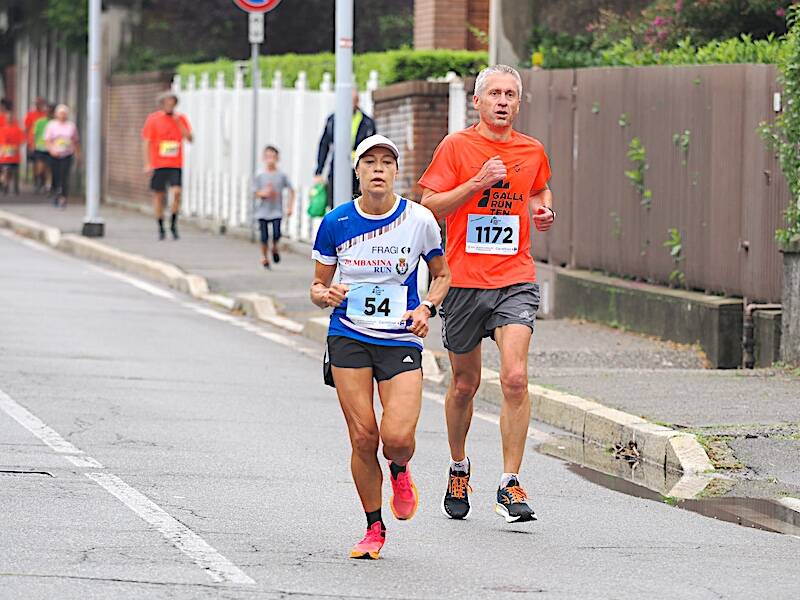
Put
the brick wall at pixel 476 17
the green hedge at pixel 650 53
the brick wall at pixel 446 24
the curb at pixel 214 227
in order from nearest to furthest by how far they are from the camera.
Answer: the green hedge at pixel 650 53 < the curb at pixel 214 227 < the brick wall at pixel 446 24 < the brick wall at pixel 476 17

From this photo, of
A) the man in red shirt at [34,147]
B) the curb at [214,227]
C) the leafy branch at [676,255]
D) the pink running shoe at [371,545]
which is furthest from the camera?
the man in red shirt at [34,147]

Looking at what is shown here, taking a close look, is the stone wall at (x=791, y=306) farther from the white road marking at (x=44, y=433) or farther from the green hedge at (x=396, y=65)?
the green hedge at (x=396, y=65)

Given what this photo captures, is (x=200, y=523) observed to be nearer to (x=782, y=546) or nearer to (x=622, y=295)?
(x=782, y=546)

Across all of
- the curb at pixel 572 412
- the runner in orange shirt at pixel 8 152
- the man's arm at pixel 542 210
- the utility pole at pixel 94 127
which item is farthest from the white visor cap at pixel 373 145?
the runner in orange shirt at pixel 8 152

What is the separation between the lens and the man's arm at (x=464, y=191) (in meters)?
8.52

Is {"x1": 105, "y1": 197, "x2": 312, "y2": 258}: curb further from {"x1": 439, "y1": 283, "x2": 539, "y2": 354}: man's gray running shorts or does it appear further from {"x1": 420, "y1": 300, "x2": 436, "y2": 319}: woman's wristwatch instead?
{"x1": 420, "y1": 300, "x2": 436, "y2": 319}: woman's wristwatch

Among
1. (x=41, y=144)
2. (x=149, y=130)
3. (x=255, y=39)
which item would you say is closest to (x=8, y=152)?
(x=41, y=144)

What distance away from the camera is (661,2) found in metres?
20.1

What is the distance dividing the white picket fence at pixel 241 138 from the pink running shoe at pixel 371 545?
14.8 metres

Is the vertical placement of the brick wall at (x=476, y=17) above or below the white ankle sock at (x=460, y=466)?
above

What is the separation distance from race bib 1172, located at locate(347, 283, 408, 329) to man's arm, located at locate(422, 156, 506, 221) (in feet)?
3.30

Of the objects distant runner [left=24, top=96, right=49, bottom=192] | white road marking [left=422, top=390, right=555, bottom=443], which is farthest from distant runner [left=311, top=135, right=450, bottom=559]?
distant runner [left=24, top=96, right=49, bottom=192]

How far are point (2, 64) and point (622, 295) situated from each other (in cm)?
3534

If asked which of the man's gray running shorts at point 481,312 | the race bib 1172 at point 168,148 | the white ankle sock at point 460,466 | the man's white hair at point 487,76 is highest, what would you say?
the man's white hair at point 487,76
